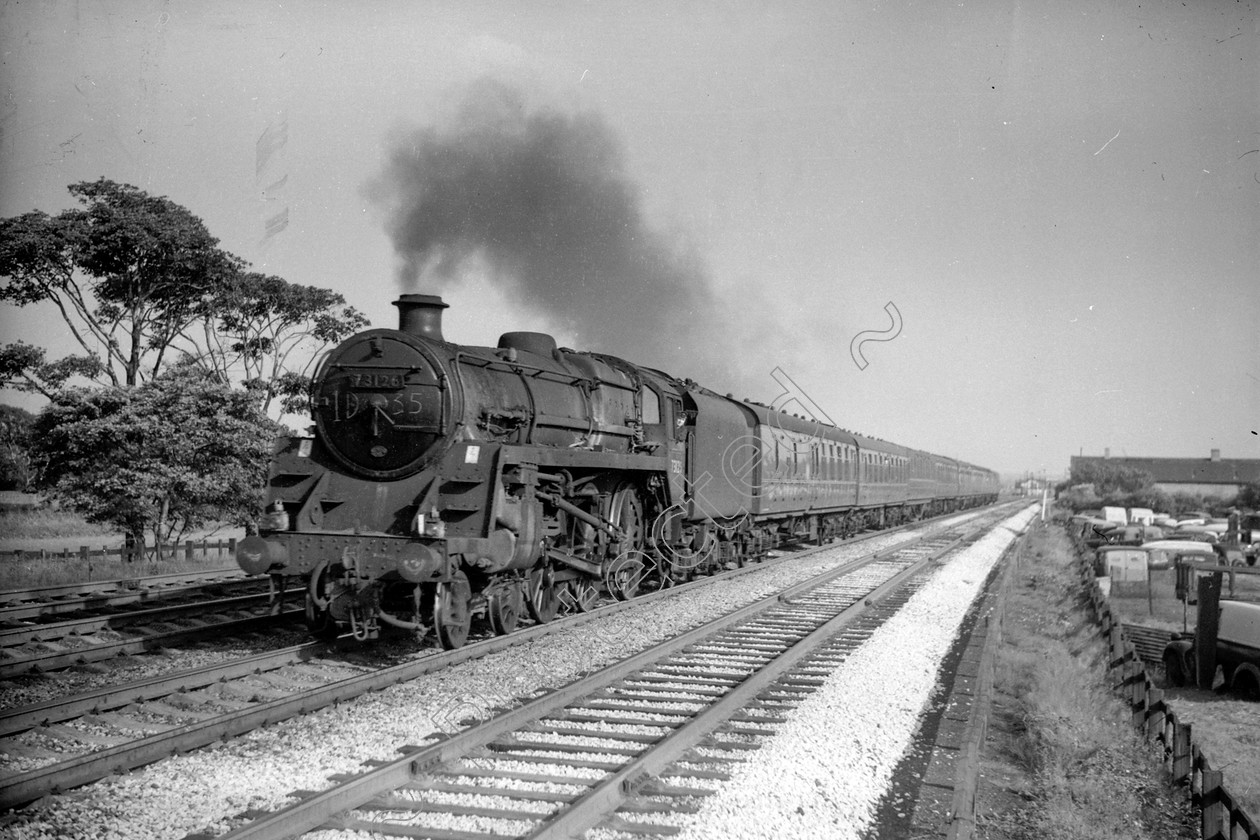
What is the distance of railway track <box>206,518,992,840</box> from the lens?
423 centimetres

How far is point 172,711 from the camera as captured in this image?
20.1ft

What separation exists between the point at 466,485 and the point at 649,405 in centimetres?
492

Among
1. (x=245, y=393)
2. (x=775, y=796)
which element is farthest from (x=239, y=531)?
(x=775, y=796)

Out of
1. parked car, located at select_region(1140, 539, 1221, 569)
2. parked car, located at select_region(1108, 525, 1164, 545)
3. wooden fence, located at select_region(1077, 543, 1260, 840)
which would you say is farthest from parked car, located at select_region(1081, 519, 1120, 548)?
wooden fence, located at select_region(1077, 543, 1260, 840)

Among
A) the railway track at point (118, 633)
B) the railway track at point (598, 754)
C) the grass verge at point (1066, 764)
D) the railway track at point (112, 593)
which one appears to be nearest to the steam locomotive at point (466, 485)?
the railway track at point (118, 633)

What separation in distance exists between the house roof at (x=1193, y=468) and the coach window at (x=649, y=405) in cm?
7351

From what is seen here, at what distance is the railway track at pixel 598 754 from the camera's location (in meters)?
4.23

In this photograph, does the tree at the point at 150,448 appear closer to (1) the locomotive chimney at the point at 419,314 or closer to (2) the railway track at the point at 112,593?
(2) the railway track at the point at 112,593

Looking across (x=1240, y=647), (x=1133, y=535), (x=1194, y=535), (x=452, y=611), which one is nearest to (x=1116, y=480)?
(x=1194, y=535)

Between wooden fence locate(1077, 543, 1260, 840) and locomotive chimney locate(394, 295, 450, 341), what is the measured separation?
7049mm

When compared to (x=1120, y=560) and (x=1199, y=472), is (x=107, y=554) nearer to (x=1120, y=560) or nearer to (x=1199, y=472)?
(x=1120, y=560)

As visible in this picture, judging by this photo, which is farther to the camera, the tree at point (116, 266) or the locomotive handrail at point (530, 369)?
the tree at point (116, 266)

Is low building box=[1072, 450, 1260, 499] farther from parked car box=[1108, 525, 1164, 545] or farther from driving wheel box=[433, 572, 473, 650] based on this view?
driving wheel box=[433, 572, 473, 650]

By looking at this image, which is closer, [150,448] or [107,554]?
[150,448]
